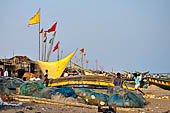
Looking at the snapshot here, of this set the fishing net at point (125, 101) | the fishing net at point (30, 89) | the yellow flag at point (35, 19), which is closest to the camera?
the fishing net at point (125, 101)

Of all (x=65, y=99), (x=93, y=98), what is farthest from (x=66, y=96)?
(x=93, y=98)

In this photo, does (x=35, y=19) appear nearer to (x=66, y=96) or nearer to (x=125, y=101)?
(x=66, y=96)

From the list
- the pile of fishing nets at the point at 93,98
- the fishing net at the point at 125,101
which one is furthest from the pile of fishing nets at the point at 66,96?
the fishing net at the point at 125,101

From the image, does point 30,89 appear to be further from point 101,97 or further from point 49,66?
point 49,66

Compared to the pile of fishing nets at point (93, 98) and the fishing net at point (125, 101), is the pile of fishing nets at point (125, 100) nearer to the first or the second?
the fishing net at point (125, 101)

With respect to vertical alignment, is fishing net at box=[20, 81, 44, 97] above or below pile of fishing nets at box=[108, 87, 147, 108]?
above

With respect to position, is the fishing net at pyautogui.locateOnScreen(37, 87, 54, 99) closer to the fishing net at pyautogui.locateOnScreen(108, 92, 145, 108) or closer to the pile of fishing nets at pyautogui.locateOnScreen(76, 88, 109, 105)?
the pile of fishing nets at pyautogui.locateOnScreen(76, 88, 109, 105)

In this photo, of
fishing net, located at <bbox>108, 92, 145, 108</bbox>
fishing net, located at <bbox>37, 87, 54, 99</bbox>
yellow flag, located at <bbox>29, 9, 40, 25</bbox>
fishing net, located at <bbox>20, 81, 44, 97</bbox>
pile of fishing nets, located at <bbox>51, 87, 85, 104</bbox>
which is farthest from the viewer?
yellow flag, located at <bbox>29, 9, 40, 25</bbox>

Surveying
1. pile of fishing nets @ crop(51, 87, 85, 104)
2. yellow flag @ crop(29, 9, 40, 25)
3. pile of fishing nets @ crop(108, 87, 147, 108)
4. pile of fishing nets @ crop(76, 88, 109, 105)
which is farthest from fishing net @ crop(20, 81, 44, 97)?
yellow flag @ crop(29, 9, 40, 25)

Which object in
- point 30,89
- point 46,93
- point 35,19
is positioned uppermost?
point 35,19

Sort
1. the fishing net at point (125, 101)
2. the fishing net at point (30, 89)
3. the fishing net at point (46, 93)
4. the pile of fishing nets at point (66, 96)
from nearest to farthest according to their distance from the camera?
the fishing net at point (125, 101), the pile of fishing nets at point (66, 96), the fishing net at point (46, 93), the fishing net at point (30, 89)

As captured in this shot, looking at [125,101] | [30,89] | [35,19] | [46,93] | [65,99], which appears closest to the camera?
[125,101]

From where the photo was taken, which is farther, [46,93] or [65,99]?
[46,93]

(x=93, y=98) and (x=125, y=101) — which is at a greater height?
(x=93, y=98)
